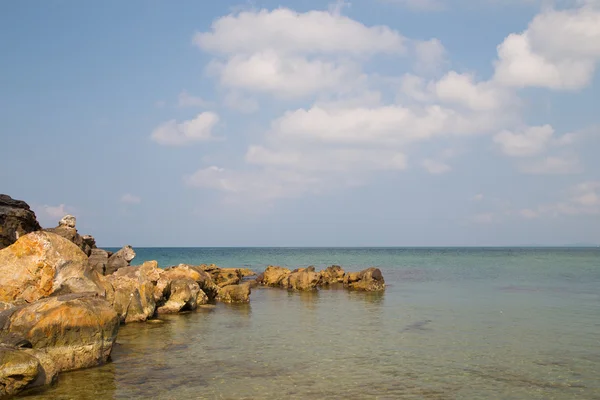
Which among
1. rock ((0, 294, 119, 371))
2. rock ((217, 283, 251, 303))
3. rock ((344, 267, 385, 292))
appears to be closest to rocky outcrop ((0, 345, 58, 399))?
rock ((0, 294, 119, 371))

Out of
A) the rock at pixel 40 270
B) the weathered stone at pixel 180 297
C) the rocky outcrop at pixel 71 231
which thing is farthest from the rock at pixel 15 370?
the rocky outcrop at pixel 71 231

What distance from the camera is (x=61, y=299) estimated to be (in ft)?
56.9

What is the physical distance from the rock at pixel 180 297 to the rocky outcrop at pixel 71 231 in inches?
368

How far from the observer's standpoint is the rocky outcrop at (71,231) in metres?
36.5

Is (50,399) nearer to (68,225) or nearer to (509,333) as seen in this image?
(509,333)

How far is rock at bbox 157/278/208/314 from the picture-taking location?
103ft

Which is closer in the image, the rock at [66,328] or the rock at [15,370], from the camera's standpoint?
the rock at [15,370]

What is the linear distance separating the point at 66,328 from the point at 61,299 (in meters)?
1.33

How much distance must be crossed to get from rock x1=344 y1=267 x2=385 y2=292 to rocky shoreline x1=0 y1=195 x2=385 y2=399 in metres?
13.9

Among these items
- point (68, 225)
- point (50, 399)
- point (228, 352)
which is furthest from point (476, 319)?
point (68, 225)

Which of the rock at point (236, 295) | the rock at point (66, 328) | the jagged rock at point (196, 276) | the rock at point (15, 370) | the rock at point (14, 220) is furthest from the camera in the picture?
the rock at point (236, 295)

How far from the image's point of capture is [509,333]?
952 inches

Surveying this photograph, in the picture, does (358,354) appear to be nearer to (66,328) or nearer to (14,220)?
(66,328)

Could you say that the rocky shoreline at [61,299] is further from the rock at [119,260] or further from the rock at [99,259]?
the rock at [119,260]
